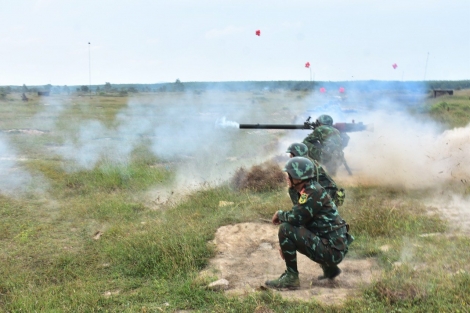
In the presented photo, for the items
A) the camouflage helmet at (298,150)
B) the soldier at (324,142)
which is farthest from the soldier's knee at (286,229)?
the soldier at (324,142)

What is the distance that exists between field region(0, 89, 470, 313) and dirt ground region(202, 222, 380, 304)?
25 millimetres

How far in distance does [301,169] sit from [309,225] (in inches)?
24.1

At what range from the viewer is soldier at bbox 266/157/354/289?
4293mm

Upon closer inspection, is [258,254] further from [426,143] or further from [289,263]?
[426,143]

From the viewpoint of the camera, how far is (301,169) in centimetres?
430

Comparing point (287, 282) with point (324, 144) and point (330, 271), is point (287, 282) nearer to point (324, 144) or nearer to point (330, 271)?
point (330, 271)

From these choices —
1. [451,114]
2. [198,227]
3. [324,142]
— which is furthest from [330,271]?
[451,114]

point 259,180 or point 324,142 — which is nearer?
point 324,142

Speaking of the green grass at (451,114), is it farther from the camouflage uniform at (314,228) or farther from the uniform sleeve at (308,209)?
the uniform sleeve at (308,209)

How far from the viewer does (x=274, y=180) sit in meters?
9.23

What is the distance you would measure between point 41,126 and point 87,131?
2.36m

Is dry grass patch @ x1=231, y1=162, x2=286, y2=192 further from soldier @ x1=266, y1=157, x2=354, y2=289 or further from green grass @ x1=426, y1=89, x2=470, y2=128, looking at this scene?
green grass @ x1=426, y1=89, x2=470, y2=128

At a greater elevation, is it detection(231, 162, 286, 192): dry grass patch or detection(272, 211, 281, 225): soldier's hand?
detection(272, 211, 281, 225): soldier's hand

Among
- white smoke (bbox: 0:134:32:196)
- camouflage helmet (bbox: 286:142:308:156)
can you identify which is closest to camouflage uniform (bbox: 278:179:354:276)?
camouflage helmet (bbox: 286:142:308:156)
